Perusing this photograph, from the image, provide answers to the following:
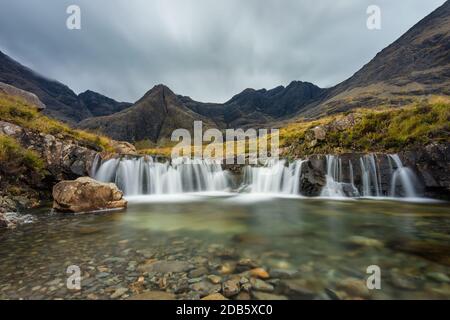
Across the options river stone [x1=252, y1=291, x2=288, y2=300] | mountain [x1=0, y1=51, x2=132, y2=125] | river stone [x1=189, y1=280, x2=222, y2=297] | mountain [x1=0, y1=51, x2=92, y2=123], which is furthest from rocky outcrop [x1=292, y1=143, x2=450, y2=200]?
mountain [x1=0, y1=51, x2=92, y2=123]

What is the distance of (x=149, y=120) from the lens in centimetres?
10381

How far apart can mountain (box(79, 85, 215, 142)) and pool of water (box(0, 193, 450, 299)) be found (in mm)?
86062

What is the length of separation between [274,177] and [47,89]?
→ 601ft

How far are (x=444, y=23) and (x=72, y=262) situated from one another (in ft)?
618

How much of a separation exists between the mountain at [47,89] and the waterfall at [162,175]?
112 m

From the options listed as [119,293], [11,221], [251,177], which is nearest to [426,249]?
[119,293]

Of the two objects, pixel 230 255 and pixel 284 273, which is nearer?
pixel 284 273

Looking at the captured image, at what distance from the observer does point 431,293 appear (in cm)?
297

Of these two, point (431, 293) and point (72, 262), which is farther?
point (72, 262)

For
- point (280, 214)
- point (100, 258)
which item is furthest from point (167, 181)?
point (100, 258)

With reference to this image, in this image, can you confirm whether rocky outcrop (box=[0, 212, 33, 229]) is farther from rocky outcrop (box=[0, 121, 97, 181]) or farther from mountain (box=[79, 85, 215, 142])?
mountain (box=[79, 85, 215, 142])

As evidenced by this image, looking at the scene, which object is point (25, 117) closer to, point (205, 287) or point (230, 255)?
point (230, 255)
